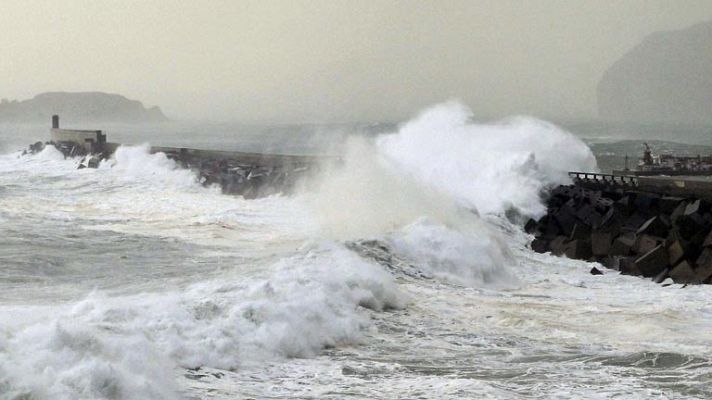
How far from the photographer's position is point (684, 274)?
11.9m

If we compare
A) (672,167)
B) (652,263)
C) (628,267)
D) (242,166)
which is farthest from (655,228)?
(242,166)

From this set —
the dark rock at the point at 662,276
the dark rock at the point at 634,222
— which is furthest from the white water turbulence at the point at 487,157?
the dark rock at the point at 662,276

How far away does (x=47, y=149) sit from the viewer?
117ft

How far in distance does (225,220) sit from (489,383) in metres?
11.1

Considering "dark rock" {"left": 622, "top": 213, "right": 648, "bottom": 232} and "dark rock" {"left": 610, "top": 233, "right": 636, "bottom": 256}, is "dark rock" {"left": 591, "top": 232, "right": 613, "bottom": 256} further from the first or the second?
"dark rock" {"left": 622, "top": 213, "right": 648, "bottom": 232}

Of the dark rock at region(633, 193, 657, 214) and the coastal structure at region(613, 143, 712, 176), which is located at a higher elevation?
the coastal structure at region(613, 143, 712, 176)

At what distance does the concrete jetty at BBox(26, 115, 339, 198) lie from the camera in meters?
22.3

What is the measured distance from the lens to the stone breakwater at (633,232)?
12477 millimetres

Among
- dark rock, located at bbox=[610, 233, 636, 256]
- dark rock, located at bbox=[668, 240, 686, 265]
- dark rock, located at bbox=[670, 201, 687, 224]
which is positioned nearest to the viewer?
dark rock, located at bbox=[668, 240, 686, 265]

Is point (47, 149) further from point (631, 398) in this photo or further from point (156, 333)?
point (631, 398)

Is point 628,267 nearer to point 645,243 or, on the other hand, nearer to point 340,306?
point 645,243

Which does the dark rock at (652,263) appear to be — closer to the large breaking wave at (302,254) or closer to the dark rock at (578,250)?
the dark rock at (578,250)

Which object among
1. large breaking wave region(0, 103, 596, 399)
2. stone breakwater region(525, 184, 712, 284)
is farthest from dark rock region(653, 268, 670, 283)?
large breaking wave region(0, 103, 596, 399)

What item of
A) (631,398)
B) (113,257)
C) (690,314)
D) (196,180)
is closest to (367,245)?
(113,257)
